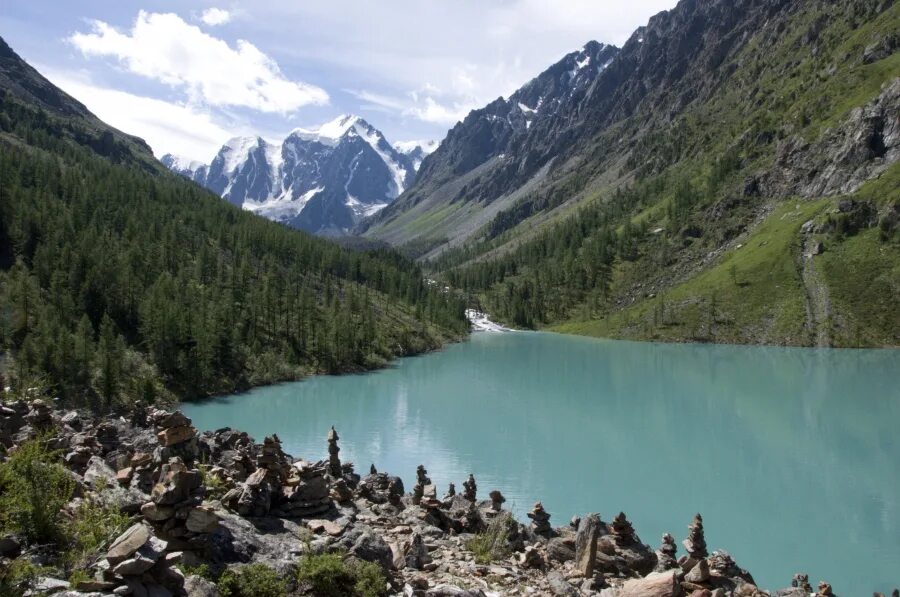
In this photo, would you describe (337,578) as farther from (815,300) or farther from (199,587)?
(815,300)

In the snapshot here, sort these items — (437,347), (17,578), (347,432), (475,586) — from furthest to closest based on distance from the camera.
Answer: (437,347) → (347,432) → (475,586) → (17,578)

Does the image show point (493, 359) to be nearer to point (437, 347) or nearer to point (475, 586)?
point (437, 347)

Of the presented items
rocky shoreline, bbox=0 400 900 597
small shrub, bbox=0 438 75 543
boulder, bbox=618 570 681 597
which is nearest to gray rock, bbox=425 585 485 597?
rocky shoreline, bbox=0 400 900 597

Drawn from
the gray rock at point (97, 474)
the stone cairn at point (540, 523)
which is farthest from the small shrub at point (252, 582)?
the stone cairn at point (540, 523)

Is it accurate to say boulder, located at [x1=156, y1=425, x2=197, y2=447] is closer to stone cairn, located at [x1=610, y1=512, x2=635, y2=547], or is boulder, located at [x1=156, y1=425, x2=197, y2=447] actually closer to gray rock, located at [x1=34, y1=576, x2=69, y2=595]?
gray rock, located at [x1=34, y1=576, x2=69, y2=595]

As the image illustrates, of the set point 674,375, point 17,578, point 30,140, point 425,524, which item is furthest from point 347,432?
point 30,140

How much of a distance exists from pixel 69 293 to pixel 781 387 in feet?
342

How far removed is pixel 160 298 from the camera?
88125 millimetres

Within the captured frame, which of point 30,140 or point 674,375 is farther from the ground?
point 30,140

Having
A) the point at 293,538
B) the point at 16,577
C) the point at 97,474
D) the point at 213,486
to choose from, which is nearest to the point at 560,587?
the point at 293,538

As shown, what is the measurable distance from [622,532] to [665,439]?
41079 millimetres

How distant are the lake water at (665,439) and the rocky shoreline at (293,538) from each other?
44.4ft

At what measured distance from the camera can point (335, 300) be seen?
126 metres

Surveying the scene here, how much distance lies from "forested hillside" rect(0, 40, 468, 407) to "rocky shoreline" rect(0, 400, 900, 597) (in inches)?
1371
